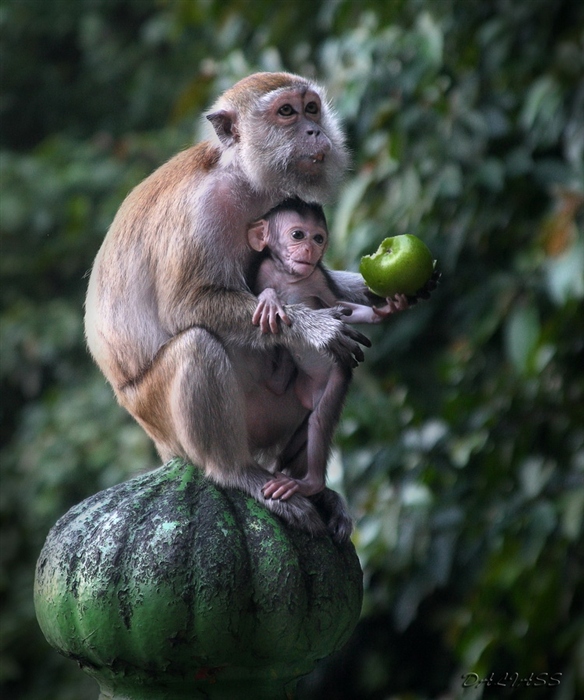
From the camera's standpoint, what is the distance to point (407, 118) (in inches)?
149

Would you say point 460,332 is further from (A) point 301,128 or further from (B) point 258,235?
(B) point 258,235

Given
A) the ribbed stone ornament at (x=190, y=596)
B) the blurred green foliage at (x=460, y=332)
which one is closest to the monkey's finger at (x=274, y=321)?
the ribbed stone ornament at (x=190, y=596)

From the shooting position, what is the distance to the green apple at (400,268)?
2.22 m

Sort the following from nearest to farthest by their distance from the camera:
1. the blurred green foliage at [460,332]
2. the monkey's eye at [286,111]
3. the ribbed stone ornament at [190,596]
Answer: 1. the ribbed stone ornament at [190,596]
2. the monkey's eye at [286,111]
3. the blurred green foliage at [460,332]

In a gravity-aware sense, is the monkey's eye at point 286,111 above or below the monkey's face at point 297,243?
above

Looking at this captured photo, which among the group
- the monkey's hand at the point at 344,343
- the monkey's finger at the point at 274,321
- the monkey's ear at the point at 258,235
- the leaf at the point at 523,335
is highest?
the monkey's ear at the point at 258,235

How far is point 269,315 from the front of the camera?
2166mm

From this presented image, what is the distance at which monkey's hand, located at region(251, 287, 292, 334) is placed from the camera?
216cm

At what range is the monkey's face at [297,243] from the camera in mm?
2270

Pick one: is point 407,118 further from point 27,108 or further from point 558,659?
point 27,108

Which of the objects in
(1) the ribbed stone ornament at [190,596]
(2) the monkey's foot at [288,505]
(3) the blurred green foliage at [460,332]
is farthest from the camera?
(3) the blurred green foliage at [460,332]

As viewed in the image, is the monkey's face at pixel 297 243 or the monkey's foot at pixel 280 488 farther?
the monkey's face at pixel 297 243

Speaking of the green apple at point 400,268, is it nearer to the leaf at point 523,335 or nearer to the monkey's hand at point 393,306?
the monkey's hand at point 393,306

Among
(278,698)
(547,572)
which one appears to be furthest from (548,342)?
(278,698)
